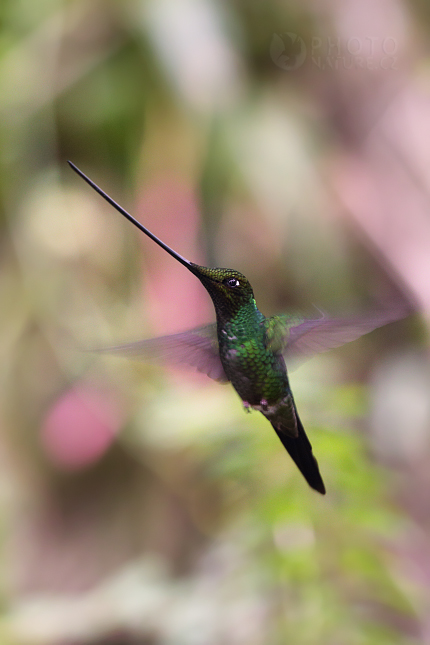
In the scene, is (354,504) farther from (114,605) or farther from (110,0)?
(110,0)

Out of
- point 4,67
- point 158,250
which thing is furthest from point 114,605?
point 4,67

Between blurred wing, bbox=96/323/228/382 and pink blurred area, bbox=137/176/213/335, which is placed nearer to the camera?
blurred wing, bbox=96/323/228/382

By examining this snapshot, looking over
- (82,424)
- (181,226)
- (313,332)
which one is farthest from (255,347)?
(82,424)

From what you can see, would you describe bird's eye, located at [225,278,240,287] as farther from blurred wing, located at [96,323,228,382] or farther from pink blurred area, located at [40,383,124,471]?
pink blurred area, located at [40,383,124,471]

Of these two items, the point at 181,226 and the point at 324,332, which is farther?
the point at 181,226

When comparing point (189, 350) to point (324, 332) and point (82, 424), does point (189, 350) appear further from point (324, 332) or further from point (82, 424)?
point (82, 424)

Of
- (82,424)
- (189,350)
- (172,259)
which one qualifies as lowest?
(82,424)

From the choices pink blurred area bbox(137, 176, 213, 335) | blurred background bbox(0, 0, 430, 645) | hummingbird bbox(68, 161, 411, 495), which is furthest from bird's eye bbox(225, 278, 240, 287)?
pink blurred area bbox(137, 176, 213, 335)
